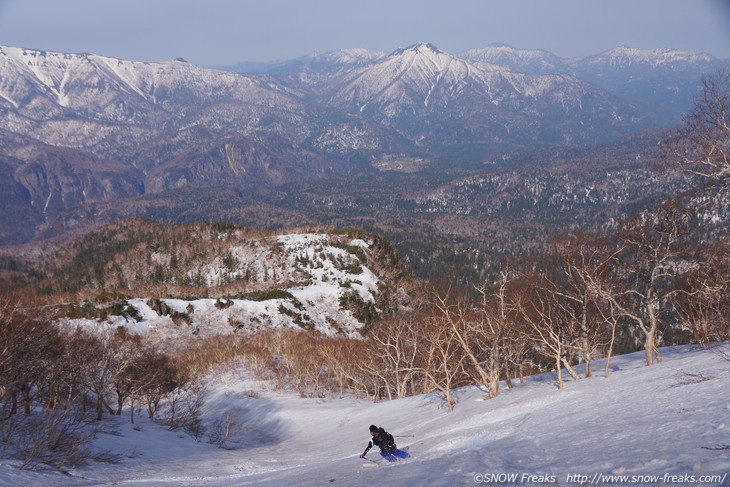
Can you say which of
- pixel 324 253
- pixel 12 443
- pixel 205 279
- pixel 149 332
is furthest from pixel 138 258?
pixel 12 443

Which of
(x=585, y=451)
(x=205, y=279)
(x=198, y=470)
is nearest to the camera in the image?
(x=585, y=451)

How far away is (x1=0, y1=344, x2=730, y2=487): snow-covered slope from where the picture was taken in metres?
10.3

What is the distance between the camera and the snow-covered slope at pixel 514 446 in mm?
10297

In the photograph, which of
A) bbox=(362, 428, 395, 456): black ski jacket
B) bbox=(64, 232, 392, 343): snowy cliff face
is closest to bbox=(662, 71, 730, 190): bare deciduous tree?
bbox=(362, 428, 395, 456): black ski jacket

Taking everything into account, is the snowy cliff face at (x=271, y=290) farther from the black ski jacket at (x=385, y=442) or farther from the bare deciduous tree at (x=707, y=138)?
the bare deciduous tree at (x=707, y=138)

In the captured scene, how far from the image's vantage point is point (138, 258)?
525ft

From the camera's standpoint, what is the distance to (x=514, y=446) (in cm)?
1420

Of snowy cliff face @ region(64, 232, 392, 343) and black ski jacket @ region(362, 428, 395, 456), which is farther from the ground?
snowy cliff face @ region(64, 232, 392, 343)

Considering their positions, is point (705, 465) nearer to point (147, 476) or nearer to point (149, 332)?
point (147, 476)

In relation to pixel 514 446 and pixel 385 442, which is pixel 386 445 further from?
pixel 514 446

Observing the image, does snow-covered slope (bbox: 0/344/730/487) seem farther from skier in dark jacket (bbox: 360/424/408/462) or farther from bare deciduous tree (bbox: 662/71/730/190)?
bare deciduous tree (bbox: 662/71/730/190)

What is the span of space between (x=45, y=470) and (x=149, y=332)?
66147mm

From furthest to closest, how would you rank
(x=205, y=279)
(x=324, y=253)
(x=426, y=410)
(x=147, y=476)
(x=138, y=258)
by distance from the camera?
1. (x=138, y=258)
2. (x=205, y=279)
3. (x=324, y=253)
4. (x=426, y=410)
5. (x=147, y=476)

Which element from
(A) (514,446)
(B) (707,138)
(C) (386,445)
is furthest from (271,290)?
(B) (707,138)
